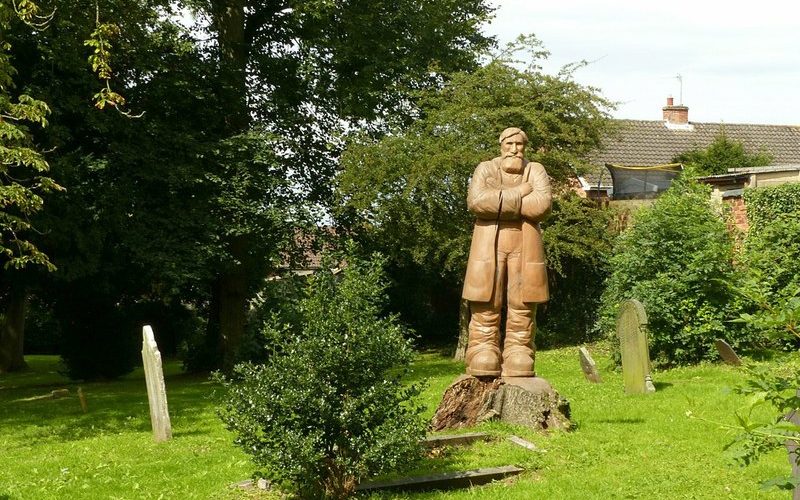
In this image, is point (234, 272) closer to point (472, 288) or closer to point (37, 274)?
point (37, 274)

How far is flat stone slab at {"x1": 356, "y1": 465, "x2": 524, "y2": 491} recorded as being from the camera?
30.2 ft

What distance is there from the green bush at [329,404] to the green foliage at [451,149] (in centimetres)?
1494

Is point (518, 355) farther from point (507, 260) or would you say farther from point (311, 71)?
point (311, 71)

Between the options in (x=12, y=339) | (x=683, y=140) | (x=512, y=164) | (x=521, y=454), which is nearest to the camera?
(x=521, y=454)

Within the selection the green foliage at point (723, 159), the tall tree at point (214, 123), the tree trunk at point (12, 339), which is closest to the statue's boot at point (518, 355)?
the tall tree at point (214, 123)

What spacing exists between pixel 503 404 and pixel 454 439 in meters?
1.35

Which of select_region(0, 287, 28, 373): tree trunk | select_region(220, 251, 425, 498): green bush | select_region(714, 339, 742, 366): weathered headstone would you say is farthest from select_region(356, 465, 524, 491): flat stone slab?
select_region(0, 287, 28, 373): tree trunk

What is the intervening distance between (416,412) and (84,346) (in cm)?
1907

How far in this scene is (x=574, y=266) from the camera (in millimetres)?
28656

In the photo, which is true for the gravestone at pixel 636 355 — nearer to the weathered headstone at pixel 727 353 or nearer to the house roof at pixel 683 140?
the weathered headstone at pixel 727 353

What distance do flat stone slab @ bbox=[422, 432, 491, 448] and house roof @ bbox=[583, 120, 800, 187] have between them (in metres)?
23.2

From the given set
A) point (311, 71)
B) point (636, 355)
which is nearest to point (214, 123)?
point (311, 71)

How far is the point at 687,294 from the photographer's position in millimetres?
18766

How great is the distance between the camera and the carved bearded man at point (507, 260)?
12.4m
